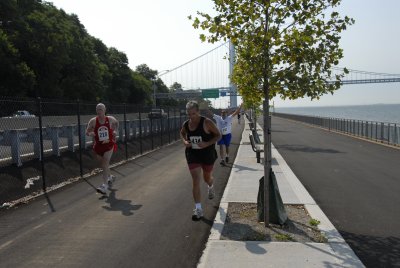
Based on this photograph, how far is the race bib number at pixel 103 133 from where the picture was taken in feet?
30.1

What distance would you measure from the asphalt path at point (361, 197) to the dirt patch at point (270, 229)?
16.8 inches

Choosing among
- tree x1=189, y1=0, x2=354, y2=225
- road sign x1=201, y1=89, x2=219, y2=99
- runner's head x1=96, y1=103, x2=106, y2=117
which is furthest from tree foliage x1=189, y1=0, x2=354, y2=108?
road sign x1=201, y1=89, x2=219, y2=99

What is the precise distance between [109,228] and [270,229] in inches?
88.4

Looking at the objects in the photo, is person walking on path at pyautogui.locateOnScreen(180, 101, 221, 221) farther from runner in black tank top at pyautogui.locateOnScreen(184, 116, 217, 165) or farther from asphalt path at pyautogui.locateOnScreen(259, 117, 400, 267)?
asphalt path at pyautogui.locateOnScreen(259, 117, 400, 267)

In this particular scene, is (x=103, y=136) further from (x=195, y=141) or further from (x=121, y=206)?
(x=195, y=141)

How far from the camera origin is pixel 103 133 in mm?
9203

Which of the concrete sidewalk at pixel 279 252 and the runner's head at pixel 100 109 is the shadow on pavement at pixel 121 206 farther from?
the runner's head at pixel 100 109

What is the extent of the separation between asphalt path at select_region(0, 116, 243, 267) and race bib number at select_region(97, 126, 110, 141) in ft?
3.67

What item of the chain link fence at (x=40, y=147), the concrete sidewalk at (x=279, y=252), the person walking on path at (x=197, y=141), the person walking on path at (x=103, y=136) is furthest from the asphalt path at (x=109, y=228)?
the chain link fence at (x=40, y=147)

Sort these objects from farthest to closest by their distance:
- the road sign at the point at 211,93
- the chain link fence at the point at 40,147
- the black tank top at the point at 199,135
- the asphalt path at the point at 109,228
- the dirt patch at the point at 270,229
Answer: the road sign at the point at 211,93, the chain link fence at the point at 40,147, the black tank top at the point at 199,135, the dirt patch at the point at 270,229, the asphalt path at the point at 109,228

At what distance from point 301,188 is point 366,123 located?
818 inches

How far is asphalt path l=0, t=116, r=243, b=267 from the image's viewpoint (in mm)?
5312

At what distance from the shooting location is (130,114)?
19.2 m

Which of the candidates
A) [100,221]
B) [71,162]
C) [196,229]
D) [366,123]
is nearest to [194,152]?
[196,229]
